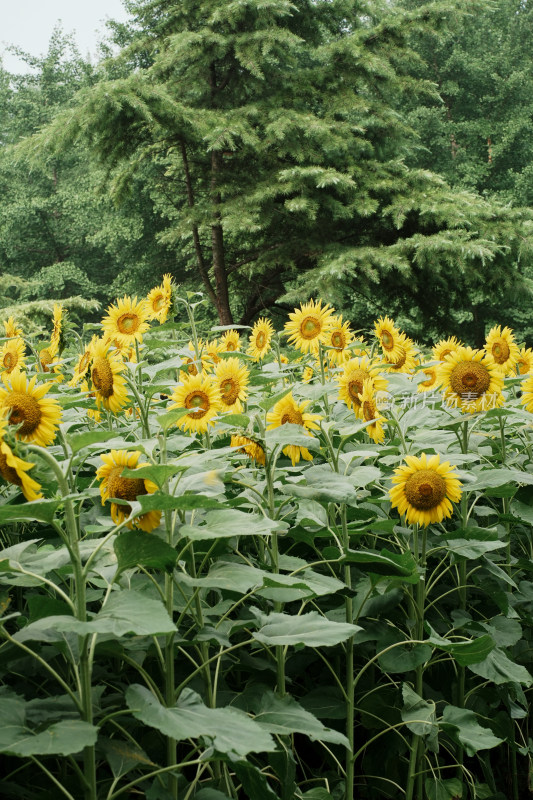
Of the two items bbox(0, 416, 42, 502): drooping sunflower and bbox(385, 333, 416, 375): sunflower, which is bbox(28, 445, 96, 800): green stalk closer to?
bbox(0, 416, 42, 502): drooping sunflower

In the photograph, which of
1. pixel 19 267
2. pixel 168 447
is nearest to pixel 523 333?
pixel 19 267

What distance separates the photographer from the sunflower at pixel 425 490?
6.15 ft

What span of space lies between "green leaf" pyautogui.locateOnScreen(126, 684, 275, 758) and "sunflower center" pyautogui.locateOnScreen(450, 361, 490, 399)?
1.48m

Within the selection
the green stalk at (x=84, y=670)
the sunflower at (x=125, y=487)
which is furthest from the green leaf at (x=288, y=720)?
the sunflower at (x=125, y=487)

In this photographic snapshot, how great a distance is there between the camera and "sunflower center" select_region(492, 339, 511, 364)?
292 centimetres

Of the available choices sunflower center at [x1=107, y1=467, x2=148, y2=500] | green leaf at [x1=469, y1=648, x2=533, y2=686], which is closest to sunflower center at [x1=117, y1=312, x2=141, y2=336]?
sunflower center at [x1=107, y1=467, x2=148, y2=500]

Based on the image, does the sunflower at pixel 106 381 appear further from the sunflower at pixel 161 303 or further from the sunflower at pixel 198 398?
the sunflower at pixel 161 303

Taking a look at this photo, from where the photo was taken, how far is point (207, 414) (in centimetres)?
206

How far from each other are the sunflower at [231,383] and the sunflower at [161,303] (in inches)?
23.0

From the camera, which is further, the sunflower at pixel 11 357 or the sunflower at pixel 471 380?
the sunflower at pixel 11 357

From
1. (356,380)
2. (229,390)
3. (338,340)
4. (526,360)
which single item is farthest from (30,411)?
(526,360)

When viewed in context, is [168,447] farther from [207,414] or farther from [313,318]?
[313,318]

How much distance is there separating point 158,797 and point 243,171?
13.5 m

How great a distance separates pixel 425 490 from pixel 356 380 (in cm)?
68
